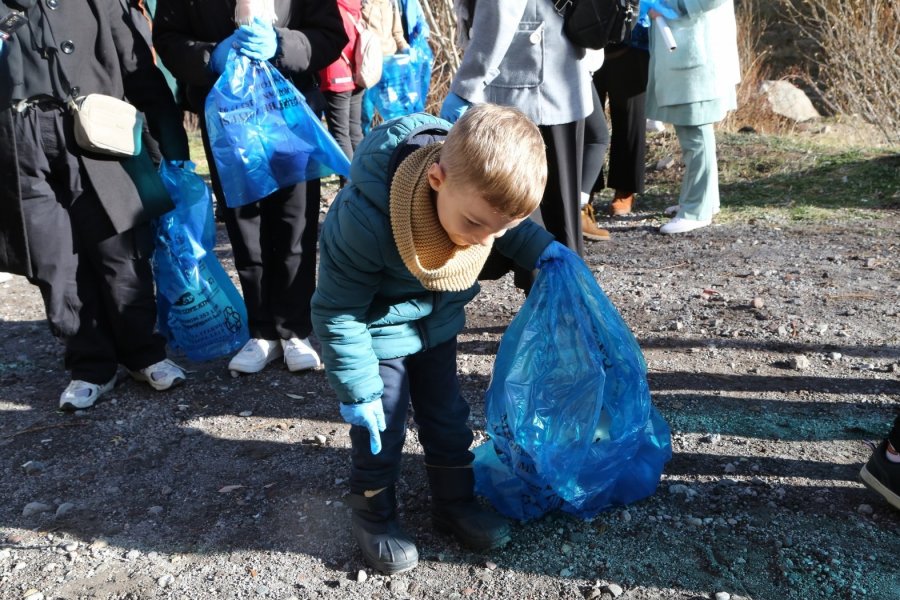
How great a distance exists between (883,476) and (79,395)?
285 cm

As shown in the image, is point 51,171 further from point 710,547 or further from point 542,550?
point 710,547

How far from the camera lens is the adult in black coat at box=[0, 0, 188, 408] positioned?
112 inches

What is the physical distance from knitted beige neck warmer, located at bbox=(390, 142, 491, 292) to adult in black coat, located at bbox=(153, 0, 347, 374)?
1.44 m

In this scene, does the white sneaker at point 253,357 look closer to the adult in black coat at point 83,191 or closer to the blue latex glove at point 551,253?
the adult in black coat at point 83,191

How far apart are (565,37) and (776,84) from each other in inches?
304

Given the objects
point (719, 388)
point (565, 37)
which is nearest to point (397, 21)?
point (565, 37)

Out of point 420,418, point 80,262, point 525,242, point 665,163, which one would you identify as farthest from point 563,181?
point 665,163

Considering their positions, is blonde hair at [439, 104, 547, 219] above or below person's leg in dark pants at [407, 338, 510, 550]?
above

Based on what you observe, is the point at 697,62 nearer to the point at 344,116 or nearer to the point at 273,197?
the point at 344,116

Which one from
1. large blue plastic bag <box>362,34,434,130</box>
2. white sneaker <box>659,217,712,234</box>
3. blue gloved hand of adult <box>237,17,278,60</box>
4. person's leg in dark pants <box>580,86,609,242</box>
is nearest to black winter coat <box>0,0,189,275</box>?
blue gloved hand of adult <box>237,17,278,60</box>

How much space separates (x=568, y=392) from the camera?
7.46ft

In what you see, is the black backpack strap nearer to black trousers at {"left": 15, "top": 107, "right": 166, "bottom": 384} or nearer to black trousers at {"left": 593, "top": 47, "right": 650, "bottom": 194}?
black trousers at {"left": 15, "top": 107, "right": 166, "bottom": 384}

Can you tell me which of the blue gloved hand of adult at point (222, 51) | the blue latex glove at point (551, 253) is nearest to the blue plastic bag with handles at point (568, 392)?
the blue latex glove at point (551, 253)

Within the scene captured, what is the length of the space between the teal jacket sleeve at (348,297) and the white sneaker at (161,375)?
161 cm
